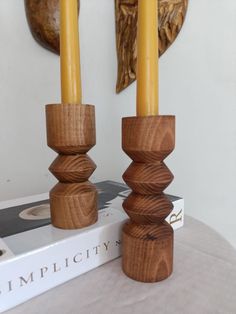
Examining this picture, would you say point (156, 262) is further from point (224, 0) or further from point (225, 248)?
point (224, 0)

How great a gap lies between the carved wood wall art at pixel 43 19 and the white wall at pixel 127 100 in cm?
2

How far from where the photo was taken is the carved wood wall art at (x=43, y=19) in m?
0.46

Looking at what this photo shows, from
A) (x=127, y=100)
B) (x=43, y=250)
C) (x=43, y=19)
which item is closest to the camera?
(x=43, y=250)

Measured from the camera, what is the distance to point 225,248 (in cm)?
33

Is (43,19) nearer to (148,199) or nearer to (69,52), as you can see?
(69,52)

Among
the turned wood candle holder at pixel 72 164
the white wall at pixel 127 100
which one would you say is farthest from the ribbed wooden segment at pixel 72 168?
the white wall at pixel 127 100

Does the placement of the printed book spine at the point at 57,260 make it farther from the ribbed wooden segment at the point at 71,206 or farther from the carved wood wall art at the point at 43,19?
the carved wood wall art at the point at 43,19

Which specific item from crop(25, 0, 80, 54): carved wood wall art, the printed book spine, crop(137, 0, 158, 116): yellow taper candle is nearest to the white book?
the printed book spine

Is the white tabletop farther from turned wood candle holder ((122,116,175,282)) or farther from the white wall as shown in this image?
the white wall

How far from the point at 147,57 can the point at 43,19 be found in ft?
1.03

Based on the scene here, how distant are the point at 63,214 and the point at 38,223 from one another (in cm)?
4

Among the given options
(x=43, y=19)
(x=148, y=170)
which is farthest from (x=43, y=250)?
(x=43, y=19)

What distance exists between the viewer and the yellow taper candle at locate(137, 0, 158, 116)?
249 mm

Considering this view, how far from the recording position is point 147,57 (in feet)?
0.83
